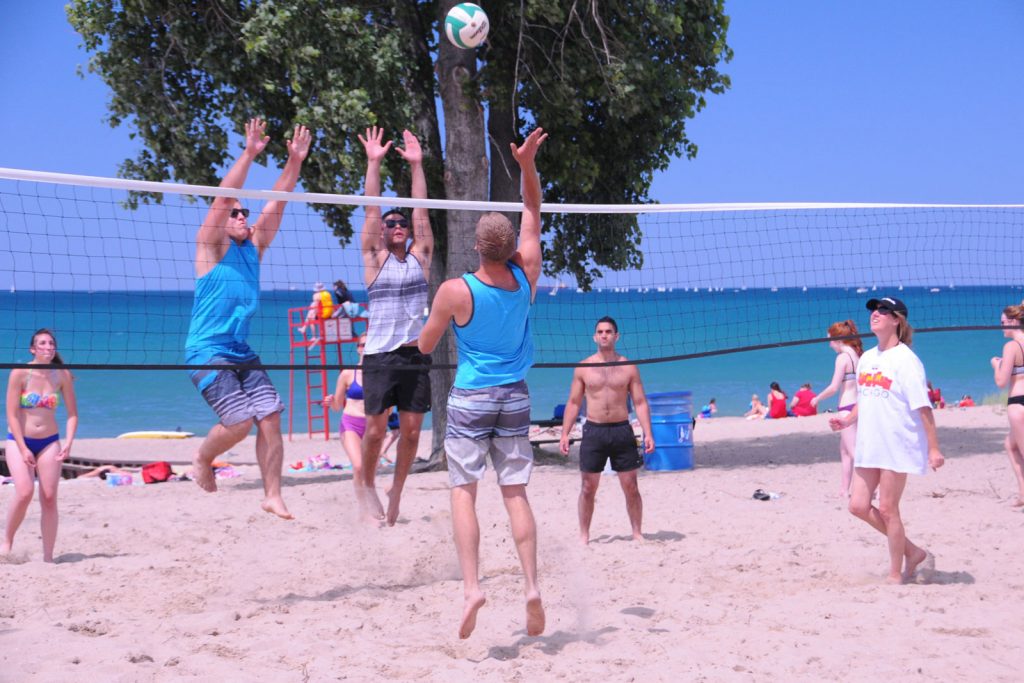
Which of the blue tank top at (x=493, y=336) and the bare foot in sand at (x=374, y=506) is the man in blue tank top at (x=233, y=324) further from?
the blue tank top at (x=493, y=336)

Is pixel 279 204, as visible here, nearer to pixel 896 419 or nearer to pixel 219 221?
pixel 219 221

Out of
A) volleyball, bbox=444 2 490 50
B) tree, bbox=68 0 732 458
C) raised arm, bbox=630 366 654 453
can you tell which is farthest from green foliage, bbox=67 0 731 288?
raised arm, bbox=630 366 654 453

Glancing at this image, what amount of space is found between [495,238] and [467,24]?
420cm

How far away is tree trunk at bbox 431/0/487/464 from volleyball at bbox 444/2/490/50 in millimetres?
2242

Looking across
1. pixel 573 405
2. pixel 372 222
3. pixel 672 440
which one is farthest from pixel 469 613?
pixel 672 440

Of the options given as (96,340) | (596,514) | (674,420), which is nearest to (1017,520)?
(596,514)

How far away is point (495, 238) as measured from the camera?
4.56m

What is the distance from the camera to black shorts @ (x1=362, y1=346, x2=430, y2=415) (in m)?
6.58

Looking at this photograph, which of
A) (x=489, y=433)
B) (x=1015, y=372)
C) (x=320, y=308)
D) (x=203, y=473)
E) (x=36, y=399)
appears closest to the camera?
(x=489, y=433)

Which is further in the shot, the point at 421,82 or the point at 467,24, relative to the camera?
the point at 421,82

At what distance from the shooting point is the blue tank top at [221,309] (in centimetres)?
580

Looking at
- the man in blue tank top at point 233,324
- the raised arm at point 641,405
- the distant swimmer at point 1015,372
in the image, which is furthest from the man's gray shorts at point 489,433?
the distant swimmer at point 1015,372

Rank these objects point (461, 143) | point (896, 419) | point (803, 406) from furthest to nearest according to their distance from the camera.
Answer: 1. point (803, 406)
2. point (461, 143)
3. point (896, 419)

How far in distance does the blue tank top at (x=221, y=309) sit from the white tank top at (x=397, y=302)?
97cm
